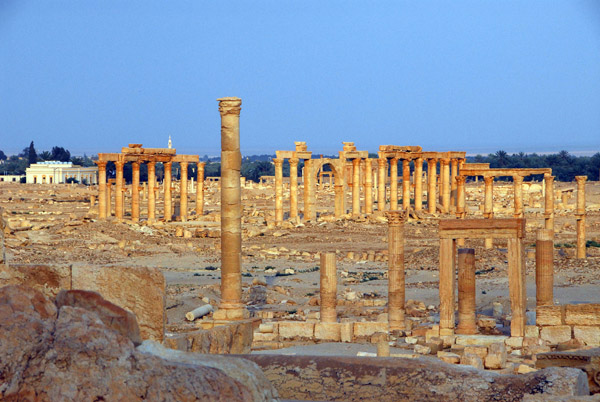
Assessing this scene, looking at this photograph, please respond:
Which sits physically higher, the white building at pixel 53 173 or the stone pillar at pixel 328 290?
the white building at pixel 53 173

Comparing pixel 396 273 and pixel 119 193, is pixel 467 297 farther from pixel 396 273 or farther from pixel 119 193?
pixel 119 193

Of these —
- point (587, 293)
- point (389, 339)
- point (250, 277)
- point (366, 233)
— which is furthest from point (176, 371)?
point (366, 233)

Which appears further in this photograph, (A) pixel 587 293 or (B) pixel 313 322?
(A) pixel 587 293

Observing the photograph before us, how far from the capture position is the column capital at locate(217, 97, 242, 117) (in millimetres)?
19531

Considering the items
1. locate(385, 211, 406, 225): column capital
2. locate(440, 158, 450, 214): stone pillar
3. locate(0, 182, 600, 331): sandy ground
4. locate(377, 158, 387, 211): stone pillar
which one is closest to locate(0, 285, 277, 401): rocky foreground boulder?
locate(0, 182, 600, 331): sandy ground

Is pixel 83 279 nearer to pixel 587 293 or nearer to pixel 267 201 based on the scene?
pixel 587 293

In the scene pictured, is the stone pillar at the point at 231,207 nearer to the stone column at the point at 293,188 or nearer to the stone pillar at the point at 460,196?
the stone pillar at the point at 460,196

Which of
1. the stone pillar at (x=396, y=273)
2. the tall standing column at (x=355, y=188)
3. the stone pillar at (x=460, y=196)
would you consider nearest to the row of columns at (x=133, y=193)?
the tall standing column at (x=355, y=188)

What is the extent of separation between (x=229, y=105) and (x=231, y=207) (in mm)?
2094

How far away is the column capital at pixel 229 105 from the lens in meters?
19.5

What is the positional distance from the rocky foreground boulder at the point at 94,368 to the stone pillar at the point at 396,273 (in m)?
15.5

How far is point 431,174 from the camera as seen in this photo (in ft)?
186

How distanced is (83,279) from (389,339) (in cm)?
1138

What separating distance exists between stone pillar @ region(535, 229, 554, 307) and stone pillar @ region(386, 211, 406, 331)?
3.08m
